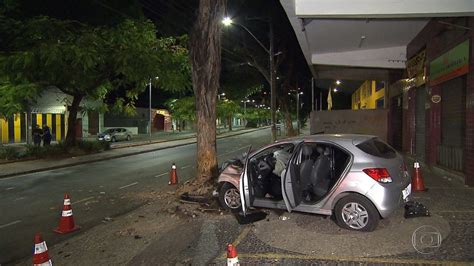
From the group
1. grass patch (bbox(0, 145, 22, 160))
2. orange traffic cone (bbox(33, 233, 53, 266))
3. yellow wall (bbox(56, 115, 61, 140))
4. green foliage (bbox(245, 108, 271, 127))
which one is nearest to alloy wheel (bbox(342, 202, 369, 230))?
orange traffic cone (bbox(33, 233, 53, 266))

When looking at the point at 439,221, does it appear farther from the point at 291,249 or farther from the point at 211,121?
the point at 211,121

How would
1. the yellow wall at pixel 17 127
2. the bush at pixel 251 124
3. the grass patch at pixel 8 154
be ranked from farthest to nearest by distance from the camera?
the bush at pixel 251 124 < the yellow wall at pixel 17 127 < the grass patch at pixel 8 154

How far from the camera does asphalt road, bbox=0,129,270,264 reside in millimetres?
7223

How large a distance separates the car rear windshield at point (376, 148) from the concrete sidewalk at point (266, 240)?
1.07 metres

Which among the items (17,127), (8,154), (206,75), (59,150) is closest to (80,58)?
(8,154)

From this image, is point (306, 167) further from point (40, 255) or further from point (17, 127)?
point (17, 127)

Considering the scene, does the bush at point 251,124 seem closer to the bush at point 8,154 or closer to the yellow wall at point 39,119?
the yellow wall at point 39,119

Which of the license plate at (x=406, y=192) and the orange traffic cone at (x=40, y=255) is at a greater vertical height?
the license plate at (x=406, y=192)

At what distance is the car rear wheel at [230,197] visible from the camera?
7695 mm

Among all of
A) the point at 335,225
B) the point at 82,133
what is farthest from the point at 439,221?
the point at 82,133

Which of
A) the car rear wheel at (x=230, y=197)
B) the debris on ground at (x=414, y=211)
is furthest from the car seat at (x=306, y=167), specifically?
the debris on ground at (x=414, y=211)

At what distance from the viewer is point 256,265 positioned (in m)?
5.07

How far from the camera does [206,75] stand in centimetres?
941

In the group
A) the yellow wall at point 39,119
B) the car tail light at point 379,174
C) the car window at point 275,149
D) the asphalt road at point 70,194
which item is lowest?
the asphalt road at point 70,194
